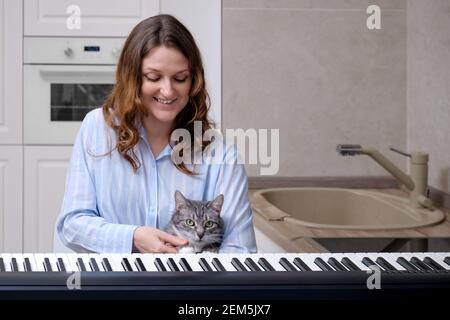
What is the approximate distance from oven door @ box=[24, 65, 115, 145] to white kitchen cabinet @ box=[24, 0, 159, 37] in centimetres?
9

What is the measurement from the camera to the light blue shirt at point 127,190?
103cm

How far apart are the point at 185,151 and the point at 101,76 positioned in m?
1.15

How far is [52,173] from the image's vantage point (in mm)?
2182

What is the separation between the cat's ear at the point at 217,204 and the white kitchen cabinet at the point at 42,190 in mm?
1150

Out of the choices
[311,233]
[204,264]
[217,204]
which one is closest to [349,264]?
[204,264]

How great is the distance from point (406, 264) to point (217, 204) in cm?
43

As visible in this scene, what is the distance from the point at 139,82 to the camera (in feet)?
3.57

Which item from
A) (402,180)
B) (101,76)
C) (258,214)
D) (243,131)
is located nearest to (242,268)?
(258,214)

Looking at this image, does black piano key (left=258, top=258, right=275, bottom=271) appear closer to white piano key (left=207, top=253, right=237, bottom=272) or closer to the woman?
white piano key (left=207, top=253, right=237, bottom=272)

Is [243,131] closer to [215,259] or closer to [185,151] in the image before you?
[185,151]

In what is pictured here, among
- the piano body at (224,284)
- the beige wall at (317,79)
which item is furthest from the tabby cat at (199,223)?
the beige wall at (317,79)

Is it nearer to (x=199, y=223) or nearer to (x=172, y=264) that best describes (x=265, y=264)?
(x=172, y=264)

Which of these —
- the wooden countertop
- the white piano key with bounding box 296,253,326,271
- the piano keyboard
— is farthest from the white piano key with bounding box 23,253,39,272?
the wooden countertop

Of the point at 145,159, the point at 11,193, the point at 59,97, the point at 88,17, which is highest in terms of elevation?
the point at 88,17
